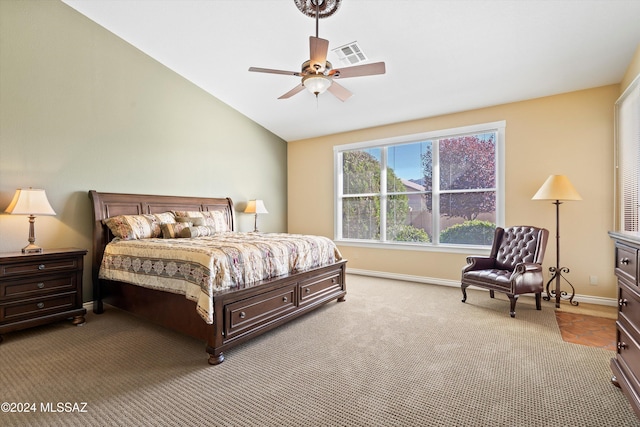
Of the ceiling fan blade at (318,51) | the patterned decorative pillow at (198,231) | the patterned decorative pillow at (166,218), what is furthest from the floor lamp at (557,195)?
the patterned decorative pillow at (166,218)

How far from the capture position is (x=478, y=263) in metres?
4.10

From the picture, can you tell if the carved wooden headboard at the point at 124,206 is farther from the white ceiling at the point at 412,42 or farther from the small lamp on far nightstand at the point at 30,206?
the white ceiling at the point at 412,42

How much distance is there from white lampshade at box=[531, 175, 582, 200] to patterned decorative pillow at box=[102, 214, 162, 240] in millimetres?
4871

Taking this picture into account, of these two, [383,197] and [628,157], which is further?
[383,197]

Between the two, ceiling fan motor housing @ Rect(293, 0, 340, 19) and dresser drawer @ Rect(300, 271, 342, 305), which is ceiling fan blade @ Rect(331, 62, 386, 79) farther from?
dresser drawer @ Rect(300, 271, 342, 305)

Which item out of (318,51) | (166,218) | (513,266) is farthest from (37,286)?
(513,266)

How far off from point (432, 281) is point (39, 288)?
16.7 feet

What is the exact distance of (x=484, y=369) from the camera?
92.0 inches

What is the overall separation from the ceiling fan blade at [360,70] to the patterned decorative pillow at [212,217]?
113 inches

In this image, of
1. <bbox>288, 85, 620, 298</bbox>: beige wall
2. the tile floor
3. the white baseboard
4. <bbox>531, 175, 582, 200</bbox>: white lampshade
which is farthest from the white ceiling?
the tile floor

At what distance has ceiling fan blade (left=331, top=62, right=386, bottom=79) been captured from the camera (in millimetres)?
2699

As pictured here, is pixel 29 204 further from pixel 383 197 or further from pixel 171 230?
pixel 383 197

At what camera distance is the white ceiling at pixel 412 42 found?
3.03 m

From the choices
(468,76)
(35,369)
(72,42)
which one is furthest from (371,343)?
(72,42)
